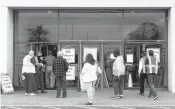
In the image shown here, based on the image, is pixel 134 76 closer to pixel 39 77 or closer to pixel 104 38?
pixel 104 38

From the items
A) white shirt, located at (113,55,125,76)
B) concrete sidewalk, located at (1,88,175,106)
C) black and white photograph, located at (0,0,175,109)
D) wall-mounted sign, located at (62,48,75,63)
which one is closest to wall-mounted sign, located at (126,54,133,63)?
black and white photograph, located at (0,0,175,109)

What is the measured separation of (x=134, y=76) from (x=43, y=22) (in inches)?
185

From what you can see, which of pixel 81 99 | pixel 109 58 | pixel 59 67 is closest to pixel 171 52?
pixel 109 58

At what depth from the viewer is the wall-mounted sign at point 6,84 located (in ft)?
40.5

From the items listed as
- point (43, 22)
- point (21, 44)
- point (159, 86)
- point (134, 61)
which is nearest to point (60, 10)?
point (43, 22)

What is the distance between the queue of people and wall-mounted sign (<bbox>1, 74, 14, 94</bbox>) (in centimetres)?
79

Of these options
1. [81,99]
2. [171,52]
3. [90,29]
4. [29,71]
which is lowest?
[81,99]

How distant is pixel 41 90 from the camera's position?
1279 cm

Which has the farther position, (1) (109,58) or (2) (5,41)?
(1) (109,58)

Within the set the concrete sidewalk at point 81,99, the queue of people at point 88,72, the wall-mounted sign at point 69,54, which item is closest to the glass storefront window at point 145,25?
the queue of people at point 88,72

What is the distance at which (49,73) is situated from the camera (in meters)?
13.5

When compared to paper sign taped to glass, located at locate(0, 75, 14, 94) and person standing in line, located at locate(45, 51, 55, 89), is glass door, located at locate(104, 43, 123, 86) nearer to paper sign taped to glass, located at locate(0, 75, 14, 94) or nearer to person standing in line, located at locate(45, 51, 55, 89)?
person standing in line, located at locate(45, 51, 55, 89)

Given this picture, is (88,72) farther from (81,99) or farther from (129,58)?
(129,58)

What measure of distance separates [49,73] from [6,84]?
1945mm
